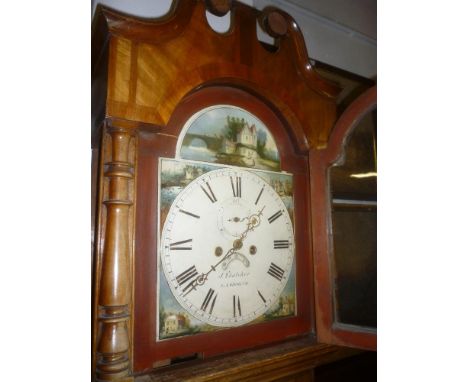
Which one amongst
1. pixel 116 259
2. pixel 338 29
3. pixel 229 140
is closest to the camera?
pixel 116 259

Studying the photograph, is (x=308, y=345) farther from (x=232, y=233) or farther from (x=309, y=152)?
(x=309, y=152)

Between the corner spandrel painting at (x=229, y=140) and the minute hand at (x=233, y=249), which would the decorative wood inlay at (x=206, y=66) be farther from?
the minute hand at (x=233, y=249)

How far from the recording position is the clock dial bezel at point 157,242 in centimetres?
81

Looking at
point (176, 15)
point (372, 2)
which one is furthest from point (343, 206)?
point (372, 2)

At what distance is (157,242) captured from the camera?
845 millimetres

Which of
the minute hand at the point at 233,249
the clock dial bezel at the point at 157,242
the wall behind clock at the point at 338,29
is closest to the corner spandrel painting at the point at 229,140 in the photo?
the clock dial bezel at the point at 157,242

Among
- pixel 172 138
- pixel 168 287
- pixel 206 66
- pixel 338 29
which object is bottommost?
pixel 168 287

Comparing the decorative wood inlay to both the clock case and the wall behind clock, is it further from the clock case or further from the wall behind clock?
the wall behind clock

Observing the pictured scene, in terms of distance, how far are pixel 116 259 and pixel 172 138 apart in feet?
1.17

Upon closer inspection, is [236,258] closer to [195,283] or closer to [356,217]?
[195,283]

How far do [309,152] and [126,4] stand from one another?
0.94m

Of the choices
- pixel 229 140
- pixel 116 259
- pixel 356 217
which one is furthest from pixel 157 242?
pixel 356 217

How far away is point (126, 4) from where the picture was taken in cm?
129

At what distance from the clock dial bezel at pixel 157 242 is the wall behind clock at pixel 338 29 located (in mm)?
682
